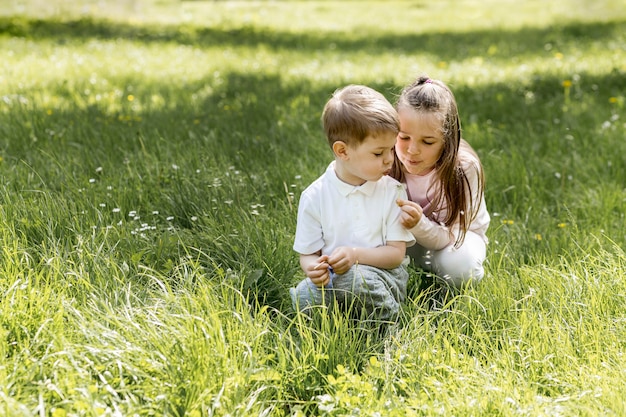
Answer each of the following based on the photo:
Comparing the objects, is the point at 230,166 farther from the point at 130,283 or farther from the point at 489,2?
the point at 489,2

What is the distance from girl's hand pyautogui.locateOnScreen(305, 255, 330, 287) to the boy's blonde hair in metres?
0.46

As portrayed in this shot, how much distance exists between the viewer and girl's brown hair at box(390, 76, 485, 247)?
3168 mm

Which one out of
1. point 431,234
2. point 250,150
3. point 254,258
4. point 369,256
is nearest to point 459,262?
point 431,234

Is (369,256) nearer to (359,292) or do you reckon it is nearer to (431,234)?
(359,292)

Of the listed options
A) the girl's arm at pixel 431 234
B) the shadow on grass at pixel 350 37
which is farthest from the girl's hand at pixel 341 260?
the shadow on grass at pixel 350 37

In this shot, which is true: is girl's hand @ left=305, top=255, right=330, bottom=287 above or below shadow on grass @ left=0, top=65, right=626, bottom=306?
above

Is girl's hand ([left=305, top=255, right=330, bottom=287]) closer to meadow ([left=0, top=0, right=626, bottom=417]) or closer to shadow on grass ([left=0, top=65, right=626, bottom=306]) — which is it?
meadow ([left=0, top=0, right=626, bottom=417])

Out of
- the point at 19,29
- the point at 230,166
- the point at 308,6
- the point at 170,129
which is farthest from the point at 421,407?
the point at 308,6

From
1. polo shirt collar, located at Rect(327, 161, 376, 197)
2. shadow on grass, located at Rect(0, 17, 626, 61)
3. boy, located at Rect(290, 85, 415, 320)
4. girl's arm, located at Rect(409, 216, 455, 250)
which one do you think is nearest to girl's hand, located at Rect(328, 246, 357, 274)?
boy, located at Rect(290, 85, 415, 320)

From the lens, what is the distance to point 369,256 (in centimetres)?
299

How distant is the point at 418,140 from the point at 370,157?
360 millimetres

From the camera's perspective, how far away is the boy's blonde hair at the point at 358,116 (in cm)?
288

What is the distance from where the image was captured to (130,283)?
2.93m

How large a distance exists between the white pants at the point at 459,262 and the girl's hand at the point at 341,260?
1.90 ft
